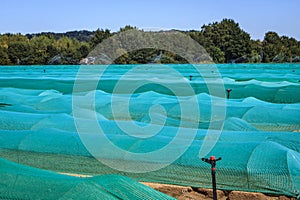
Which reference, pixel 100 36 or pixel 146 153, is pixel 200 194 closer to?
pixel 146 153

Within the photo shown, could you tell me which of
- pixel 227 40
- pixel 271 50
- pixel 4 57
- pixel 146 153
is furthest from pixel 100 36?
pixel 146 153

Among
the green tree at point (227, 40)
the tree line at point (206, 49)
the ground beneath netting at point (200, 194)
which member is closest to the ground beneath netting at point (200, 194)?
the ground beneath netting at point (200, 194)

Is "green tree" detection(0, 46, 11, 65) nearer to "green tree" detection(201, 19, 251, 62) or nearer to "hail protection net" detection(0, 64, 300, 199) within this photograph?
"green tree" detection(201, 19, 251, 62)

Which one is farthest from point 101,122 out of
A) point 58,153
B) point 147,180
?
point 147,180

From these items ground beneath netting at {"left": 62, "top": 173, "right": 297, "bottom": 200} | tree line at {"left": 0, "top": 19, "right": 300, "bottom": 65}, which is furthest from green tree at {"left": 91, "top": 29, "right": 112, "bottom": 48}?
ground beneath netting at {"left": 62, "top": 173, "right": 297, "bottom": 200}

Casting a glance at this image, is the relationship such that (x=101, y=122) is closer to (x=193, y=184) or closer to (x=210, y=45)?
(x=193, y=184)

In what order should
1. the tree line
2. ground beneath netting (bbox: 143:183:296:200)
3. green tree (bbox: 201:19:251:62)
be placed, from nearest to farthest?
1. ground beneath netting (bbox: 143:183:296:200)
2. the tree line
3. green tree (bbox: 201:19:251:62)

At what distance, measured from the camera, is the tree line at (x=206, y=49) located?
32.3m

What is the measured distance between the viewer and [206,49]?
3416 cm

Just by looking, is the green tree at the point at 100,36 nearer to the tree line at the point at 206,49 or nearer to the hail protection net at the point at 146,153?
the tree line at the point at 206,49

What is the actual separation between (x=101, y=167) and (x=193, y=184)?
3.04ft

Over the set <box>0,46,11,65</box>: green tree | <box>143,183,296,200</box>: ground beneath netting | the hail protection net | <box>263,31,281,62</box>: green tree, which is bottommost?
<box>143,183,296,200</box>: ground beneath netting

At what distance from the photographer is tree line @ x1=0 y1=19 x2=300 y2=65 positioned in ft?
106

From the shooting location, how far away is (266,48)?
33.9m
